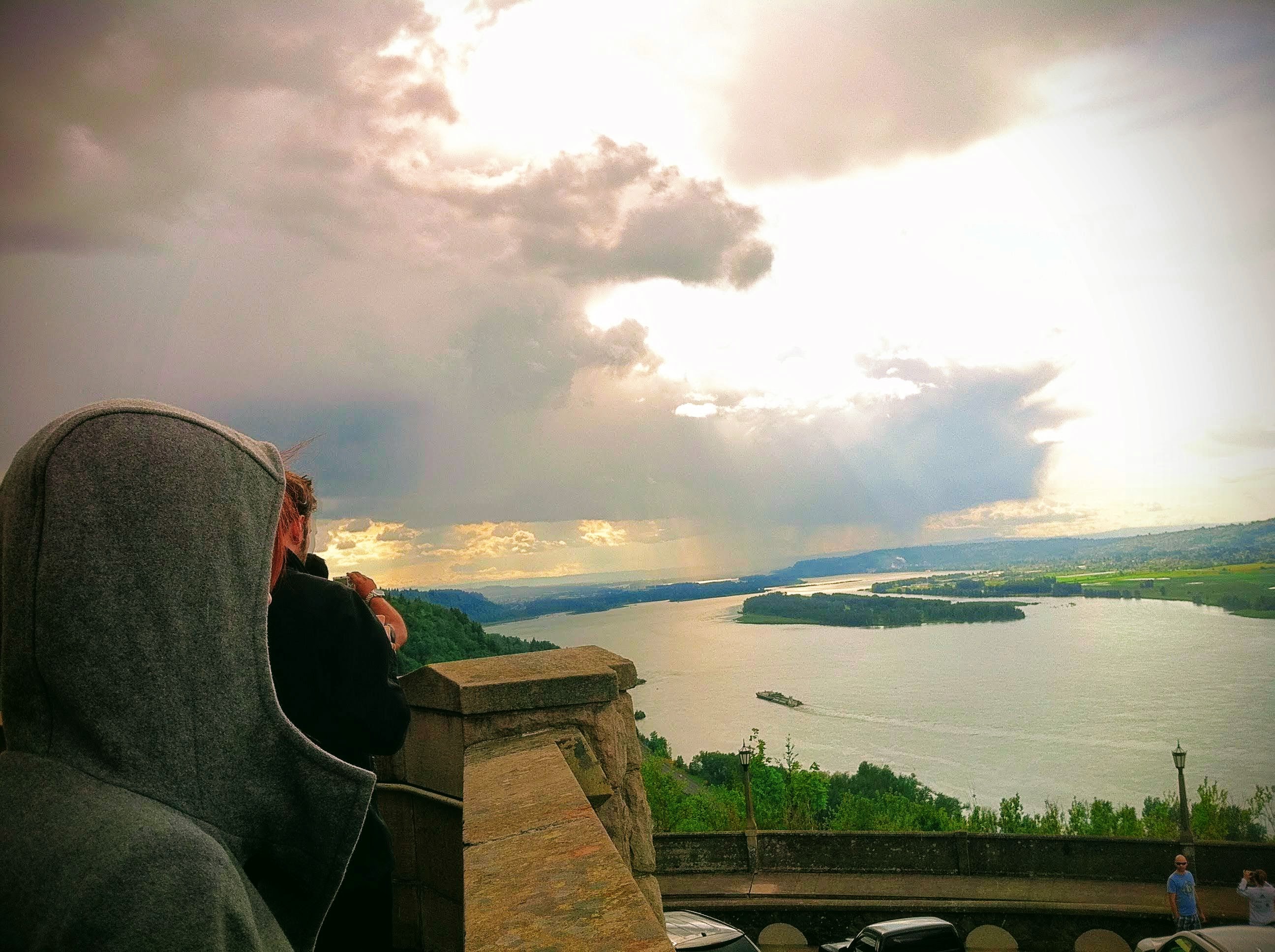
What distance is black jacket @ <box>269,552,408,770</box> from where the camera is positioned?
1.56m

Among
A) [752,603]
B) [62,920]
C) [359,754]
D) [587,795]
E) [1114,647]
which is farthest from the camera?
[752,603]

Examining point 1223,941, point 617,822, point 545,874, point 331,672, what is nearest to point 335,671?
point 331,672

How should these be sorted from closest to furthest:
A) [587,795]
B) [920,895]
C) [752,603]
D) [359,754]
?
[359,754], [587,795], [920,895], [752,603]

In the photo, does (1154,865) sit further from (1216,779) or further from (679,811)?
(1216,779)

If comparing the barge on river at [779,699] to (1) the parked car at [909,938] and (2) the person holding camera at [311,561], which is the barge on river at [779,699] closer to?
(1) the parked car at [909,938]

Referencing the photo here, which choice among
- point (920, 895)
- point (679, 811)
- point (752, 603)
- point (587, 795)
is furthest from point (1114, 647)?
point (587, 795)

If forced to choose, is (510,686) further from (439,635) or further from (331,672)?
(439,635)

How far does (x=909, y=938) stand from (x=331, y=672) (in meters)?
12.0

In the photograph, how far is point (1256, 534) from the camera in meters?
95.5

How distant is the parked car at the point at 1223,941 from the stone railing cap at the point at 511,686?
6.85 metres

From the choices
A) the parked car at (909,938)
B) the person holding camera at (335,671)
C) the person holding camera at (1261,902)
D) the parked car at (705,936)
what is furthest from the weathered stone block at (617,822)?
the person holding camera at (1261,902)

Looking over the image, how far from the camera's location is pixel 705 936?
22.1 ft

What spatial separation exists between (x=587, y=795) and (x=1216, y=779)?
52879mm

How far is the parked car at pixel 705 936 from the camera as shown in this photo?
21.4ft
